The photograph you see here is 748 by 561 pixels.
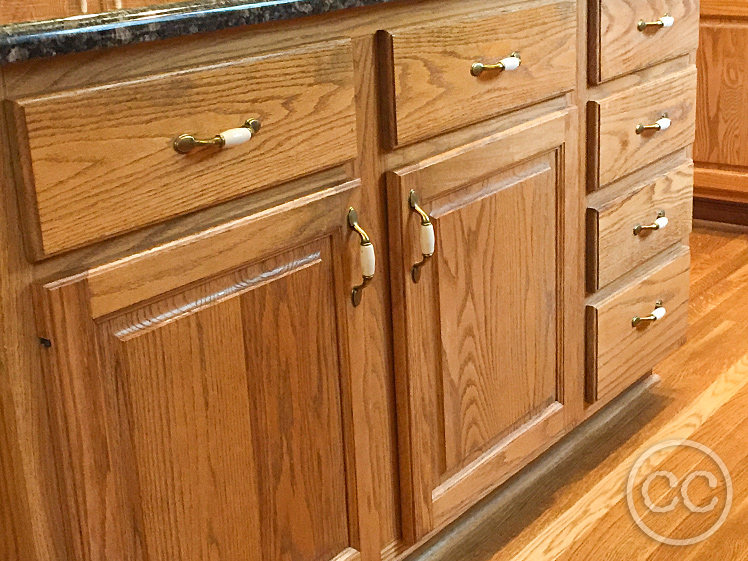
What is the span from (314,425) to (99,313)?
13.2 inches

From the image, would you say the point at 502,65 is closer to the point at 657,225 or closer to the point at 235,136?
the point at 235,136

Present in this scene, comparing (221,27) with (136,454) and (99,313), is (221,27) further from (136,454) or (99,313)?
(136,454)

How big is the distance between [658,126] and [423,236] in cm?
62

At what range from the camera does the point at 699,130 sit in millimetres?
2920

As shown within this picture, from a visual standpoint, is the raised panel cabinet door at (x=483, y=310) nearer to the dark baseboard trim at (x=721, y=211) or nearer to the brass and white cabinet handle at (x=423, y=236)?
the brass and white cabinet handle at (x=423, y=236)

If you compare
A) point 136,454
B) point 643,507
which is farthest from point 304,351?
point 643,507

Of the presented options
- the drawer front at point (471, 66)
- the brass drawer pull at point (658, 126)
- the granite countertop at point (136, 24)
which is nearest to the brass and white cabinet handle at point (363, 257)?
the drawer front at point (471, 66)

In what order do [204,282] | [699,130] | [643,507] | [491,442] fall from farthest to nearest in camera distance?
[699,130] → [643,507] → [491,442] → [204,282]

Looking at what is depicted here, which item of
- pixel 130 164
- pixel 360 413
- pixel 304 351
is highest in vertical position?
pixel 130 164

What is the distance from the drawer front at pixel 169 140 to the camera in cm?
86

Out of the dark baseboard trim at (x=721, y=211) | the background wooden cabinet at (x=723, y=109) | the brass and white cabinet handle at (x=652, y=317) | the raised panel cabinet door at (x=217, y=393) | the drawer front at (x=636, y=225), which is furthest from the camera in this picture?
the dark baseboard trim at (x=721, y=211)

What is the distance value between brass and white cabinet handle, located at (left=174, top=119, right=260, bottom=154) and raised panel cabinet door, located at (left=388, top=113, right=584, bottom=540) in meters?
0.24

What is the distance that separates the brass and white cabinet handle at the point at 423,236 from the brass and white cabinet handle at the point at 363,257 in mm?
76

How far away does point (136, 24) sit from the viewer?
2.90ft
